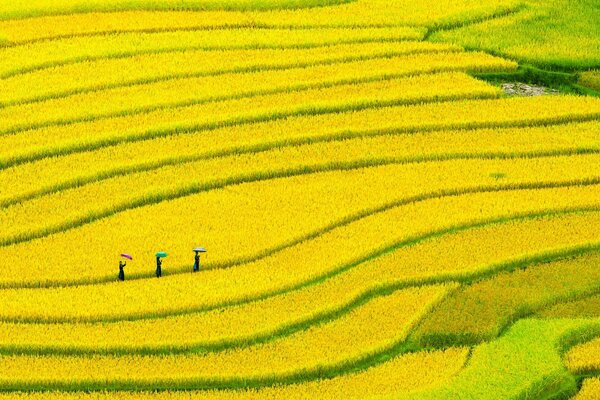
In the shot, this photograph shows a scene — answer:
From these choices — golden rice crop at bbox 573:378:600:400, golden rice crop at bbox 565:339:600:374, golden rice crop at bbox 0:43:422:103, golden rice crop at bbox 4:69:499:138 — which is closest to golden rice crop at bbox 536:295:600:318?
golden rice crop at bbox 565:339:600:374

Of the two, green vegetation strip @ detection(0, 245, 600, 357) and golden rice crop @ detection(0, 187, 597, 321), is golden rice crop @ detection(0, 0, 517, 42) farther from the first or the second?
green vegetation strip @ detection(0, 245, 600, 357)

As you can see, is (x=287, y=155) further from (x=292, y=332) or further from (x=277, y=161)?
(x=292, y=332)

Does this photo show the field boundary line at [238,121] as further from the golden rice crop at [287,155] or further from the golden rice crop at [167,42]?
the golden rice crop at [167,42]

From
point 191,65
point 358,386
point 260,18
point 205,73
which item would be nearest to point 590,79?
point 260,18

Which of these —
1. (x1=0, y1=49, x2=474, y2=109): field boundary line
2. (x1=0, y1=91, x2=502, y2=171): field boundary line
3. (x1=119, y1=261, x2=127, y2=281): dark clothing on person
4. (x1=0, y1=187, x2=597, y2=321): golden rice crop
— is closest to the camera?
(x1=0, y1=187, x2=597, y2=321): golden rice crop

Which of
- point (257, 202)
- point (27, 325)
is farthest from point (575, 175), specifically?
point (27, 325)

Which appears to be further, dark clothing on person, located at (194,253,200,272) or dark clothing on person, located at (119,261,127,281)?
dark clothing on person, located at (194,253,200,272)
